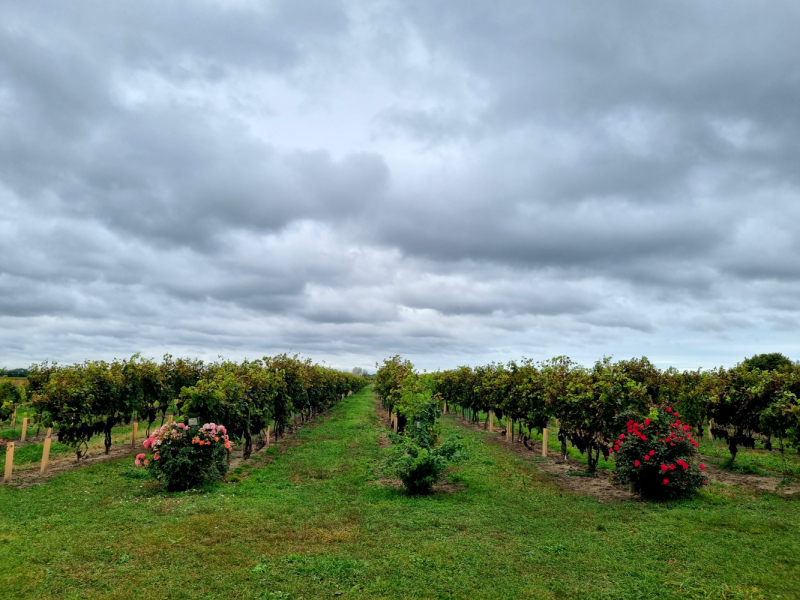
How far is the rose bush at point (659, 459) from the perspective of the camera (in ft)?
36.1

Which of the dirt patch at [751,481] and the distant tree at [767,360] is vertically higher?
the distant tree at [767,360]

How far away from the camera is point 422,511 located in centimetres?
→ 1039

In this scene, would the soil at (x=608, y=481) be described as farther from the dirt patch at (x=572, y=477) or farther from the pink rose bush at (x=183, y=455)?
the pink rose bush at (x=183, y=455)

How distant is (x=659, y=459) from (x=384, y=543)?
23.7ft

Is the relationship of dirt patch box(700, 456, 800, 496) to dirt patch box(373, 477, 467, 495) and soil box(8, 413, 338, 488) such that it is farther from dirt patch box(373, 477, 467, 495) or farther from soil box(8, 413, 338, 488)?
soil box(8, 413, 338, 488)

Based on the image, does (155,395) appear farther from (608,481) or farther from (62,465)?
(608,481)

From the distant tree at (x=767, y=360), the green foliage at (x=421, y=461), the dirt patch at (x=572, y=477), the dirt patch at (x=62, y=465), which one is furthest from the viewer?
the distant tree at (x=767, y=360)

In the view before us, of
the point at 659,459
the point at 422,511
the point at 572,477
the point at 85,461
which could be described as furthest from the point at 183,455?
the point at 659,459

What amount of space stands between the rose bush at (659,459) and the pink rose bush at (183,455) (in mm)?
10856

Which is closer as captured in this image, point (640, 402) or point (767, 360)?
point (640, 402)

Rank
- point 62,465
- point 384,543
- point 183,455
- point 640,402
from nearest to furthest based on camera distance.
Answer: point 384,543 < point 183,455 < point 640,402 < point 62,465

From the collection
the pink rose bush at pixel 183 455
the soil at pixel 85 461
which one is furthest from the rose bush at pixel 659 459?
the soil at pixel 85 461

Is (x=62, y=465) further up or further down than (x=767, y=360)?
further down

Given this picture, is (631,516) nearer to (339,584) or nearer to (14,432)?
(339,584)
